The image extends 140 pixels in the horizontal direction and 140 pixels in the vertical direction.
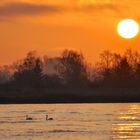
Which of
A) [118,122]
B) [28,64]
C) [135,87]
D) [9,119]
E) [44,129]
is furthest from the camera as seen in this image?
[28,64]

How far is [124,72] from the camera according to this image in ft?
463

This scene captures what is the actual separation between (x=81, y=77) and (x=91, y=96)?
33858 mm

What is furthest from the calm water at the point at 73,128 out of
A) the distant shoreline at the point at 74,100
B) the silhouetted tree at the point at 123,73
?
the silhouetted tree at the point at 123,73

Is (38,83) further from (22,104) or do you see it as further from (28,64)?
(22,104)

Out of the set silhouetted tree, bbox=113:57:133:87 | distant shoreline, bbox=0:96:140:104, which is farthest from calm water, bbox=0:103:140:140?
silhouetted tree, bbox=113:57:133:87

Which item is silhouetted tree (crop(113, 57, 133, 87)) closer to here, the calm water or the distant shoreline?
the distant shoreline

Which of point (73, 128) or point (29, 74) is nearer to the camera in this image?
point (73, 128)

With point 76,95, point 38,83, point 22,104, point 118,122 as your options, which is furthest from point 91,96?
point 118,122

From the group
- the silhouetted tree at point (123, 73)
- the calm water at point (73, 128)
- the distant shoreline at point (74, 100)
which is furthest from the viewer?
the silhouetted tree at point (123, 73)

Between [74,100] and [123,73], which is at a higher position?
[123,73]

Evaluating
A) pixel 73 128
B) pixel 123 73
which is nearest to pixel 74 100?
pixel 123 73

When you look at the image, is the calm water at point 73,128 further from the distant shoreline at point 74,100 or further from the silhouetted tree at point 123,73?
the silhouetted tree at point 123,73

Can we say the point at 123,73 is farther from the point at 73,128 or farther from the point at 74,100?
the point at 73,128

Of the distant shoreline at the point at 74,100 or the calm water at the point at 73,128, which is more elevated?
the distant shoreline at the point at 74,100
